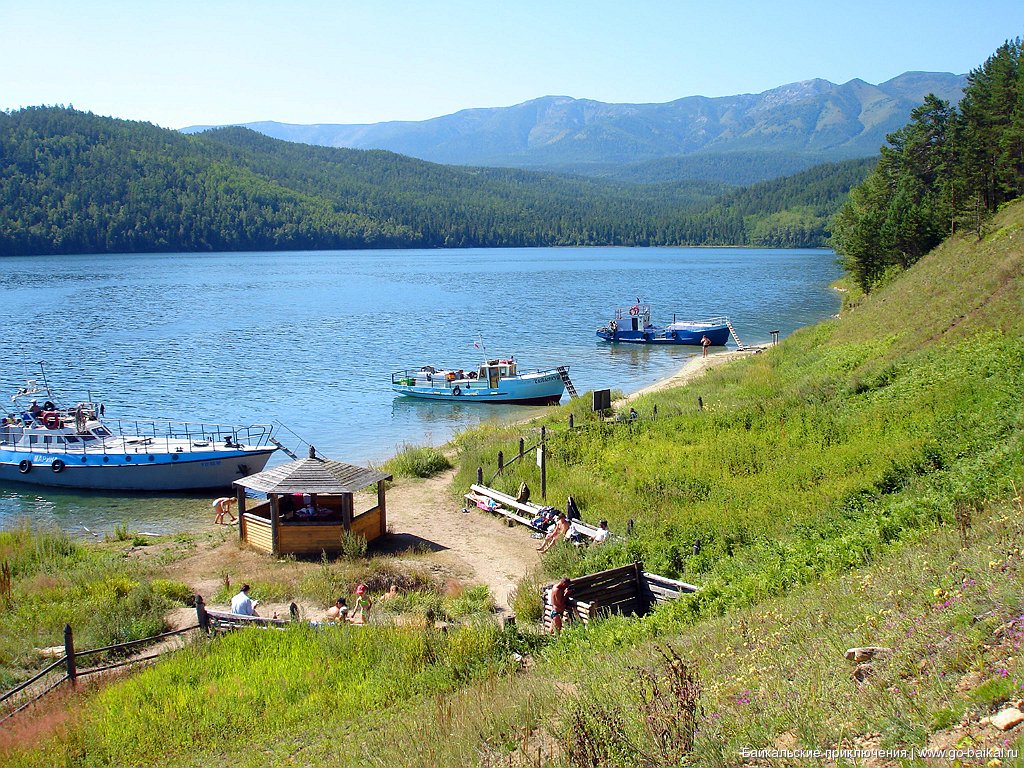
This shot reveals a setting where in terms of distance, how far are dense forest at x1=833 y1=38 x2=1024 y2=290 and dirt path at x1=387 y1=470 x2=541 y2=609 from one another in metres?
31.8

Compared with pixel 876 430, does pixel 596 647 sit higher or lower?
lower

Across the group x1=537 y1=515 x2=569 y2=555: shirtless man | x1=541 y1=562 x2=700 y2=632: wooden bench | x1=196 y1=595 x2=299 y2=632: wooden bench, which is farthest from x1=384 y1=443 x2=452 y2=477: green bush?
x1=541 y1=562 x2=700 y2=632: wooden bench

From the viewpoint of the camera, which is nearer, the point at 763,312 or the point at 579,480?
the point at 579,480

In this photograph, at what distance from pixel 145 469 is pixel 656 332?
44.4 metres

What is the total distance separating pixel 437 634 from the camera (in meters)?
12.8

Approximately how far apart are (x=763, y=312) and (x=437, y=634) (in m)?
76.3

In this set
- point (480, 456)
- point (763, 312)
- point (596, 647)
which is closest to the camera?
point (596, 647)

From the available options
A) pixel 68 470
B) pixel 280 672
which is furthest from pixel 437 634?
pixel 68 470

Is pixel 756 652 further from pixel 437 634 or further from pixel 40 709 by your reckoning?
pixel 40 709

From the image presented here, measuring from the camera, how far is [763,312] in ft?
275

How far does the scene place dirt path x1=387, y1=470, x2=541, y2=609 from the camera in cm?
1797

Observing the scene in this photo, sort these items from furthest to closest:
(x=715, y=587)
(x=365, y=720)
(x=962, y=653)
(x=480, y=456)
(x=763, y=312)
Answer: (x=763, y=312), (x=480, y=456), (x=715, y=587), (x=365, y=720), (x=962, y=653)

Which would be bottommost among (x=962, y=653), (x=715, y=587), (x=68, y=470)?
(x=68, y=470)

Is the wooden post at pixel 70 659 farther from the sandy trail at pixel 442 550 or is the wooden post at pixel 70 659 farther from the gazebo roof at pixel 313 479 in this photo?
the gazebo roof at pixel 313 479
